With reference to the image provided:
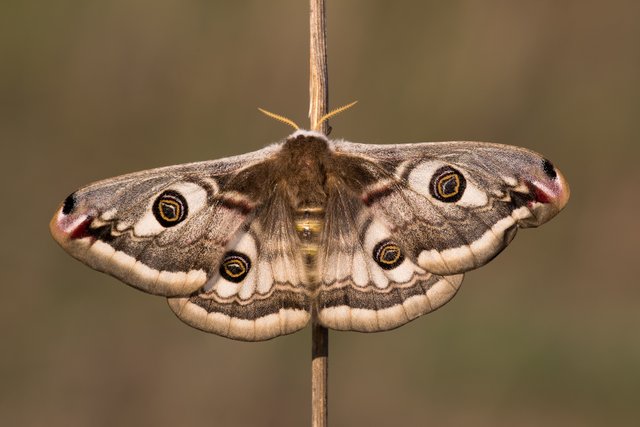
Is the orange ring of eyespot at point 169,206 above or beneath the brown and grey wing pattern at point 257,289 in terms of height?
above

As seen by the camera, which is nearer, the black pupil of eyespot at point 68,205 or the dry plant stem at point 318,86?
the black pupil of eyespot at point 68,205

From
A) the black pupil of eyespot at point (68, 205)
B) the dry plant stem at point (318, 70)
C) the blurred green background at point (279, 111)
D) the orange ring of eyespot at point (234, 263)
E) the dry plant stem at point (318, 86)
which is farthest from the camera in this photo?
the blurred green background at point (279, 111)

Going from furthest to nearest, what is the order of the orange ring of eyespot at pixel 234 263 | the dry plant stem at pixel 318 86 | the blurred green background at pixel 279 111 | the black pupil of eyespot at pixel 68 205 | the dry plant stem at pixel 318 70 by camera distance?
the blurred green background at pixel 279 111, the dry plant stem at pixel 318 70, the orange ring of eyespot at pixel 234 263, the dry plant stem at pixel 318 86, the black pupil of eyespot at pixel 68 205

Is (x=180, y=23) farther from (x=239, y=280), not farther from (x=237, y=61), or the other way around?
(x=239, y=280)

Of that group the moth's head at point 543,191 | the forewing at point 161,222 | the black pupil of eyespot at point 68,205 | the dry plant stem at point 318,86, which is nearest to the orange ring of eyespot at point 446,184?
the moth's head at point 543,191

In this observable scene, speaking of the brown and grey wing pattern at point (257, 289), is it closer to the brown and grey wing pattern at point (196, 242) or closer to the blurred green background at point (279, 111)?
the brown and grey wing pattern at point (196, 242)

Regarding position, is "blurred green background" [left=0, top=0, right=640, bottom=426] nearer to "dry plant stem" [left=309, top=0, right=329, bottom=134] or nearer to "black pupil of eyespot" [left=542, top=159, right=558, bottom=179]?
"dry plant stem" [left=309, top=0, right=329, bottom=134]

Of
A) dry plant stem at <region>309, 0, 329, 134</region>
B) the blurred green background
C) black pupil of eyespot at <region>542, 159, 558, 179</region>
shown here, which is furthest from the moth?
the blurred green background

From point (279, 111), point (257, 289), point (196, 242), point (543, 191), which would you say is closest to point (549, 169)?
point (543, 191)
